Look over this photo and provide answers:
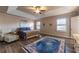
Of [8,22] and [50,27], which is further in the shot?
[50,27]

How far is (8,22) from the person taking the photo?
1.79m

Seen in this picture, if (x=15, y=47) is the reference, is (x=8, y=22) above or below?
above

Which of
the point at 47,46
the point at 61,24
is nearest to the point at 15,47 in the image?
the point at 47,46

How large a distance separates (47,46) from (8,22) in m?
1.08

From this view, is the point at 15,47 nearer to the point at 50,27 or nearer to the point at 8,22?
the point at 8,22

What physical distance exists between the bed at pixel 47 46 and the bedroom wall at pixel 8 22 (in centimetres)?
56

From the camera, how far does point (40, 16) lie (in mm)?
1902

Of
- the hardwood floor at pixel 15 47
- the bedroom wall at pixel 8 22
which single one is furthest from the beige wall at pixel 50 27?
the bedroom wall at pixel 8 22

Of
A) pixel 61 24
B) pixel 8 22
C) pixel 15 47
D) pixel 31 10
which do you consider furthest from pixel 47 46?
pixel 8 22

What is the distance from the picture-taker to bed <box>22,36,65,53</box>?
177 centimetres

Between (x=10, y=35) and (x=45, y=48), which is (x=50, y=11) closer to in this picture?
(x=45, y=48)

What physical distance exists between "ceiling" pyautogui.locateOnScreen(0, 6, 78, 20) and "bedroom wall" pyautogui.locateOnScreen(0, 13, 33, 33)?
0.10 metres

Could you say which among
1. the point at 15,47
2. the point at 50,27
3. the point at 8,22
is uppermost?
the point at 8,22
